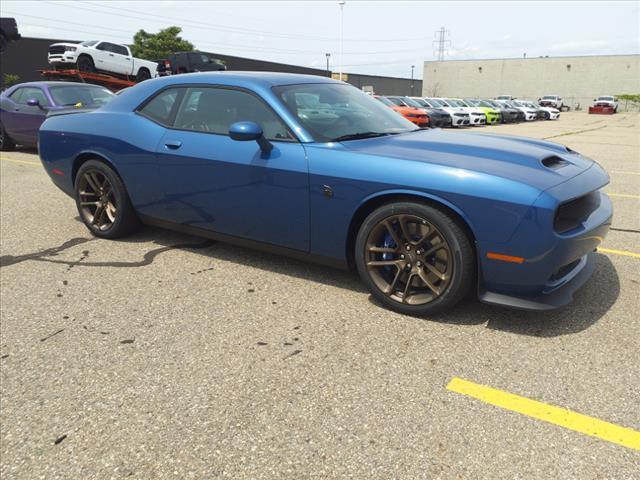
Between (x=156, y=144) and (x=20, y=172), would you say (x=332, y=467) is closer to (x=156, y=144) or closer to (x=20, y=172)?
(x=156, y=144)

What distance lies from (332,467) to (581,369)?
56.6 inches

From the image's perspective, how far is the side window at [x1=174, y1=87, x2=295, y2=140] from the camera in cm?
357

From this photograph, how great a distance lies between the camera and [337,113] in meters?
3.79

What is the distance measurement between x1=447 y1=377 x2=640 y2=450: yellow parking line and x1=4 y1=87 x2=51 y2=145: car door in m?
9.93

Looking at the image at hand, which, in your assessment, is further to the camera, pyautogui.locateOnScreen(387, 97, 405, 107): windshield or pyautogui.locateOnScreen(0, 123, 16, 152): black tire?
pyautogui.locateOnScreen(387, 97, 405, 107): windshield

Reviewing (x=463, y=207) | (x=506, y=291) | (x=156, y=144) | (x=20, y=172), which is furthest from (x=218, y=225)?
(x=20, y=172)

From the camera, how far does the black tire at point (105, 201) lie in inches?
176

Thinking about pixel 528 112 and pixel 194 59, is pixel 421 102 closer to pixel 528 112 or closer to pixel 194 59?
pixel 528 112

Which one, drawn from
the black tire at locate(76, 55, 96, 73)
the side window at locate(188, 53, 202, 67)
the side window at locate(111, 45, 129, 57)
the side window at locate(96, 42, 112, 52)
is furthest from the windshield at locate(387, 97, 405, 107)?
the black tire at locate(76, 55, 96, 73)

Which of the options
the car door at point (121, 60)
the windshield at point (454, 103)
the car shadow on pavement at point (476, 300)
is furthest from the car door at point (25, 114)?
the windshield at point (454, 103)

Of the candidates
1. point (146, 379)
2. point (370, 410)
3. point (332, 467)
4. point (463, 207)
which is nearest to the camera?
point (332, 467)

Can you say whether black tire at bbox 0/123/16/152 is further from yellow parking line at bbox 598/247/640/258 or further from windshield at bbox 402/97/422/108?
windshield at bbox 402/97/422/108

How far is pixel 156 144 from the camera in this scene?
4082mm

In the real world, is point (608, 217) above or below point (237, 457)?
above
